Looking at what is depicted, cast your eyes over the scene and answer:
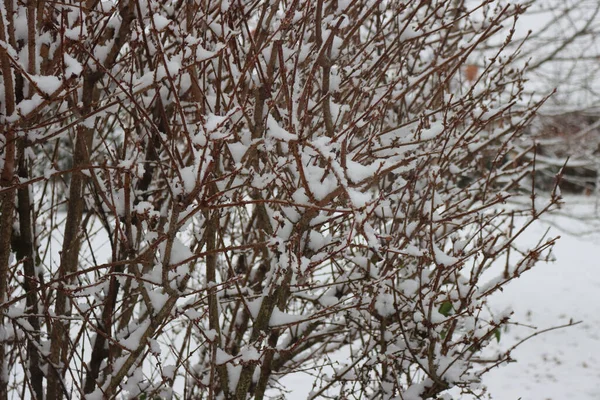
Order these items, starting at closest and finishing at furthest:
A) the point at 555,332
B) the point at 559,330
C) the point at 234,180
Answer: the point at 234,180 < the point at 555,332 < the point at 559,330

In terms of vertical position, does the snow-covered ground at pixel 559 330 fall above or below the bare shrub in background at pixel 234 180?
above

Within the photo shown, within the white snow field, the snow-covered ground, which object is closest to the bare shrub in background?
the white snow field

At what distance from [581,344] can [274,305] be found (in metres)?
7.70

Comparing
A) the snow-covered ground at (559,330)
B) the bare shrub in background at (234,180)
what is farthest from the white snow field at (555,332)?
the bare shrub in background at (234,180)

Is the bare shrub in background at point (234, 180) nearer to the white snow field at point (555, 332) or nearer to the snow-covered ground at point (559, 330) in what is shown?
the white snow field at point (555, 332)

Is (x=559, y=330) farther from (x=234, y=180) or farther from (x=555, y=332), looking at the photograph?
(x=234, y=180)

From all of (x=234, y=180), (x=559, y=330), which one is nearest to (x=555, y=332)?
(x=559, y=330)

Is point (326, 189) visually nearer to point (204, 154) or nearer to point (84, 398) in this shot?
point (204, 154)

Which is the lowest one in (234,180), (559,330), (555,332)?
(234,180)

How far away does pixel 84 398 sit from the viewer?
2.02m

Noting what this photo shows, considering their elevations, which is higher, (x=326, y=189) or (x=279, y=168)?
(x=279, y=168)

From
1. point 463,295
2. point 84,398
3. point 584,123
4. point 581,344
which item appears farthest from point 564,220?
point 84,398

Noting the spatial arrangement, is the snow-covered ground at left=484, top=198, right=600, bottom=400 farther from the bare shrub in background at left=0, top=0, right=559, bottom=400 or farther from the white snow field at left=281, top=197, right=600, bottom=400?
the bare shrub in background at left=0, top=0, right=559, bottom=400

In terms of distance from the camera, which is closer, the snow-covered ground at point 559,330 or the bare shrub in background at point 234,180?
the bare shrub in background at point 234,180
